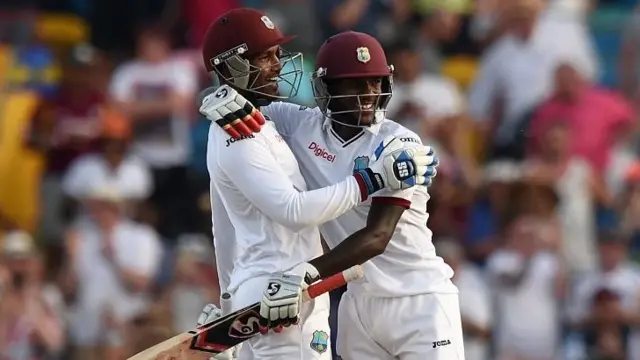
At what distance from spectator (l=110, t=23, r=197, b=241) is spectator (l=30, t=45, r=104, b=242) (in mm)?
251

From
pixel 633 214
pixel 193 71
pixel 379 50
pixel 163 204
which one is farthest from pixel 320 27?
pixel 379 50

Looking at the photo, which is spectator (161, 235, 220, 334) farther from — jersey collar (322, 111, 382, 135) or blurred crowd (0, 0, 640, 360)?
jersey collar (322, 111, 382, 135)

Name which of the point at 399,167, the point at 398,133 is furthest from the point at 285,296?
the point at 398,133

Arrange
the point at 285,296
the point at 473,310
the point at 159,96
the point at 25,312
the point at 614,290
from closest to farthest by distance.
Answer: the point at 285,296
the point at 473,310
the point at 614,290
the point at 25,312
the point at 159,96

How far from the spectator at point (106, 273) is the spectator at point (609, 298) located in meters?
2.89

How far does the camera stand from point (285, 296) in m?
5.91

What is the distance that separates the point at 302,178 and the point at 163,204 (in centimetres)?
495

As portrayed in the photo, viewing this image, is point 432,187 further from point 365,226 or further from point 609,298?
point 365,226

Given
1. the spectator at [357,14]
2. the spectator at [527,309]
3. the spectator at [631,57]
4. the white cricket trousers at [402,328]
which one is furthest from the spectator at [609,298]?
the white cricket trousers at [402,328]

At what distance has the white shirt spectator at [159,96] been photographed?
1145cm

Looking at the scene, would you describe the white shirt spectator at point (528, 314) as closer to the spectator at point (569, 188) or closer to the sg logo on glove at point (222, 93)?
the spectator at point (569, 188)

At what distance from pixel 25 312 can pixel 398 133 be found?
4783 millimetres

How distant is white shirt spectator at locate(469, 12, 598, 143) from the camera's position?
11.5m

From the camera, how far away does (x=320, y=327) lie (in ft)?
20.4
